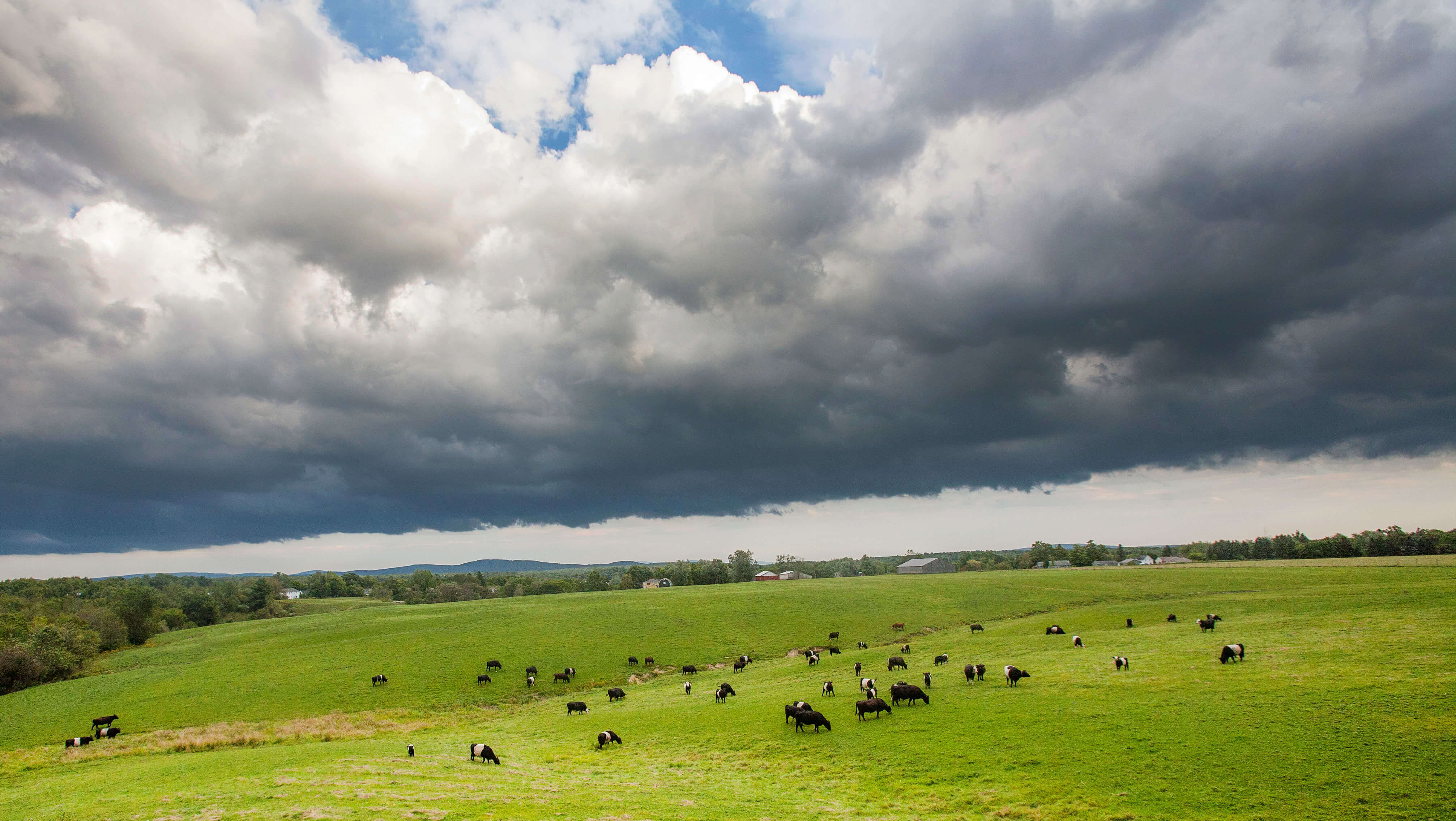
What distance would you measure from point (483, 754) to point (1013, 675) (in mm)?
25979

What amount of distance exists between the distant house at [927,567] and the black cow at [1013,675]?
159 meters

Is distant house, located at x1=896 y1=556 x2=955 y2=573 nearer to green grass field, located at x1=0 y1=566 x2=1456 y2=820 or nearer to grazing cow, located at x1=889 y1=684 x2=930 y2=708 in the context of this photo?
green grass field, located at x1=0 y1=566 x2=1456 y2=820

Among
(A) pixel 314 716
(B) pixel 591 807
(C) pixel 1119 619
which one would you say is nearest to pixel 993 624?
(C) pixel 1119 619

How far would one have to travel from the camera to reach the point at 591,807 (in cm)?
1767

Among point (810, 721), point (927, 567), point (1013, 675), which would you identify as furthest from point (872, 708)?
point (927, 567)

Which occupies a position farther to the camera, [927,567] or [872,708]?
[927,567]

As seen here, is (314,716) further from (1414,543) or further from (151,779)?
(1414,543)

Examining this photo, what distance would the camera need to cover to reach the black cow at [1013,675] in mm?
29844

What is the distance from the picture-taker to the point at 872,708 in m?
26.9

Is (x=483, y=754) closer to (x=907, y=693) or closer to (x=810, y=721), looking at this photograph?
(x=810, y=721)

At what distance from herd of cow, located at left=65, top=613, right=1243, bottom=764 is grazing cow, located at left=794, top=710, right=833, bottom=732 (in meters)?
0.02

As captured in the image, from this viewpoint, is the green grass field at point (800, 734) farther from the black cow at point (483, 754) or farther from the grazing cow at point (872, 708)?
the black cow at point (483, 754)

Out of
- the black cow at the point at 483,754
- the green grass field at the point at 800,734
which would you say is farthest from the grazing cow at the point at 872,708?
the black cow at the point at 483,754

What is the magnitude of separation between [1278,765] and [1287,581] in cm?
8337
